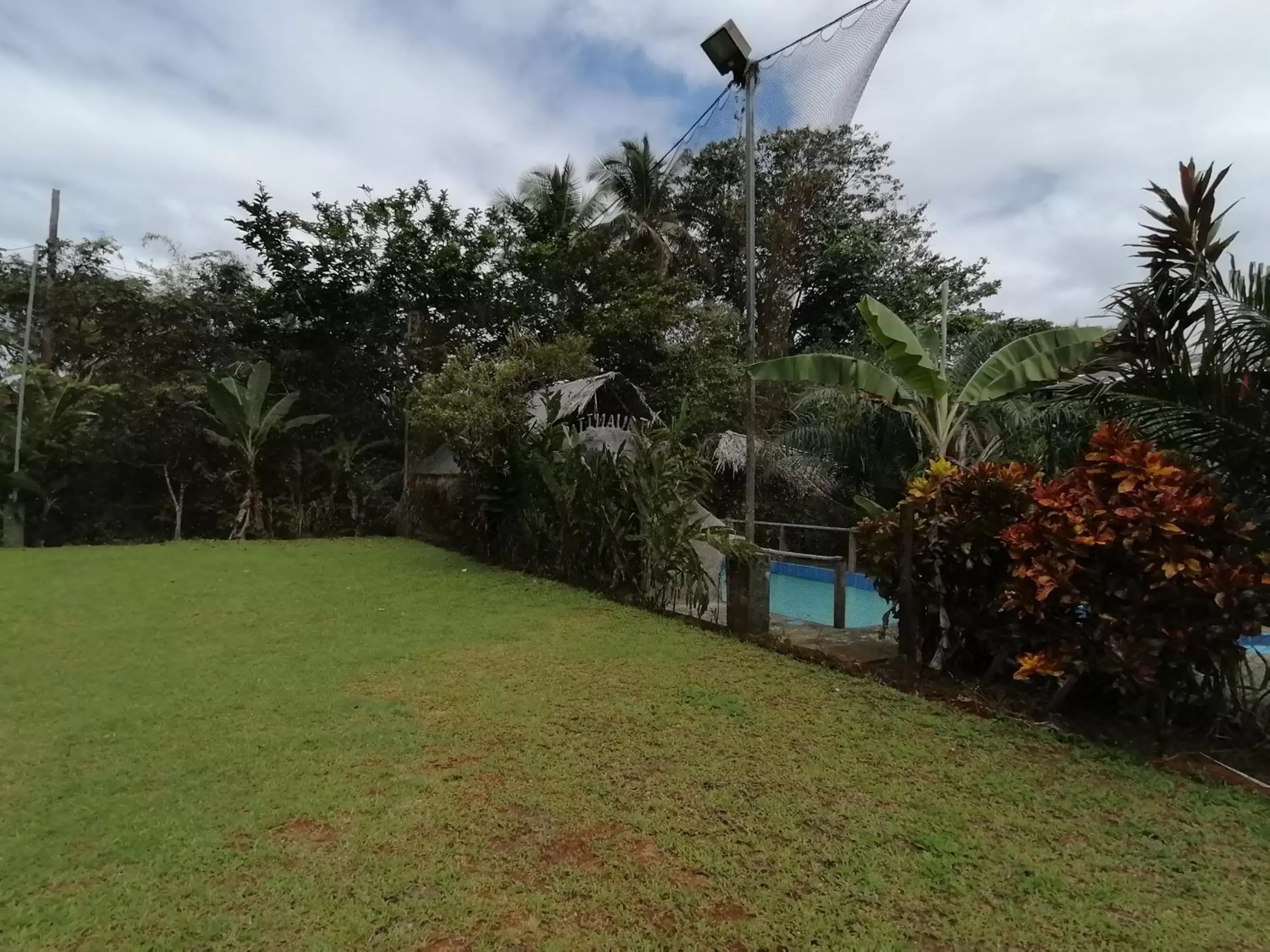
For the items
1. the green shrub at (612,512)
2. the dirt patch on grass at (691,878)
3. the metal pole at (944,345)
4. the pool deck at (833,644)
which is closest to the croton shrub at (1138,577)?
the pool deck at (833,644)

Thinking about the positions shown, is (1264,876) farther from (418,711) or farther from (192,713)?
(192,713)

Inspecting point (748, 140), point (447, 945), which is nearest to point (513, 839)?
point (447, 945)

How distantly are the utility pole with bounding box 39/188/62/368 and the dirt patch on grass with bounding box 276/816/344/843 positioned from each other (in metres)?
15.9

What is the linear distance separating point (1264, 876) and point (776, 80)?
632 cm

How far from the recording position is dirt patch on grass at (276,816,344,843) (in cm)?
293

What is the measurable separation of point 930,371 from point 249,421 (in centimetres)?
1217

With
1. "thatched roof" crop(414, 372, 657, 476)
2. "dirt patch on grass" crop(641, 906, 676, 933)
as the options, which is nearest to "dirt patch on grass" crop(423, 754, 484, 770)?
"dirt patch on grass" crop(641, 906, 676, 933)

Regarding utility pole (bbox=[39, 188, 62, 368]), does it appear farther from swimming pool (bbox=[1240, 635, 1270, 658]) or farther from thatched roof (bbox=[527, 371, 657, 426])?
swimming pool (bbox=[1240, 635, 1270, 658])

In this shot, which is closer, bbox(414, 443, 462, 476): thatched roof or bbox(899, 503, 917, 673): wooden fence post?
bbox(899, 503, 917, 673): wooden fence post

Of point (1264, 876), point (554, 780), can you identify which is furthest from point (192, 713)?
point (1264, 876)

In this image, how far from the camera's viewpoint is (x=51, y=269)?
48.5 ft

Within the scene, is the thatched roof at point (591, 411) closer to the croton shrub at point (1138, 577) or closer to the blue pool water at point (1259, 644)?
the croton shrub at point (1138, 577)

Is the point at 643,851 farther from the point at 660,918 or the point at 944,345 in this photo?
the point at 944,345

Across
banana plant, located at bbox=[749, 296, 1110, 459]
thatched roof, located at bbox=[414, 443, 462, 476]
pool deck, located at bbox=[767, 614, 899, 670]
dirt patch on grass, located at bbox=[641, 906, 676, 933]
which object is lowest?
dirt patch on grass, located at bbox=[641, 906, 676, 933]
